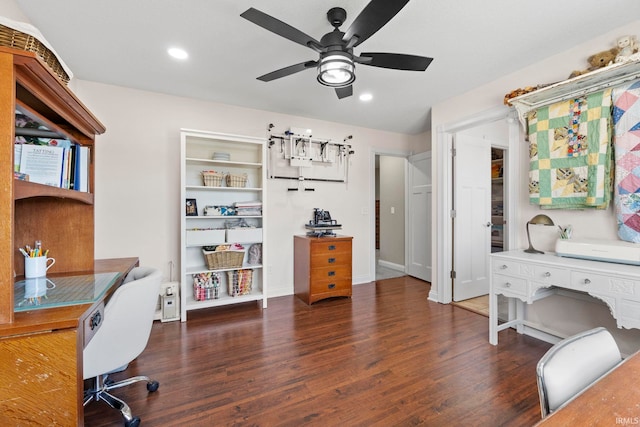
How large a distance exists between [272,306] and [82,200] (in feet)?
7.21

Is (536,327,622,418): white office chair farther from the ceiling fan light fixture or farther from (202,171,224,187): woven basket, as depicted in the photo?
(202,171,224,187): woven basket

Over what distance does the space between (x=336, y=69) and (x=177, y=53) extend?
57.3 inches

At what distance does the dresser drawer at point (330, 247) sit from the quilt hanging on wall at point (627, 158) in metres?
2.46

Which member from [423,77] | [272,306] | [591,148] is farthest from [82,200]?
[591,148]

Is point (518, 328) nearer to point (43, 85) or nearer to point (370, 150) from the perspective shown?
point (370, 150)

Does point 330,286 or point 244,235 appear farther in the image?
point 330,286

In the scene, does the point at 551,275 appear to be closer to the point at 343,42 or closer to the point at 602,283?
the point at 602,283

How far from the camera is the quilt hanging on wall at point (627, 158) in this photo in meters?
1.88

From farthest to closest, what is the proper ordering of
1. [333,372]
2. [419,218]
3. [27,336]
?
[419,218]
[333,372]
[27,336]

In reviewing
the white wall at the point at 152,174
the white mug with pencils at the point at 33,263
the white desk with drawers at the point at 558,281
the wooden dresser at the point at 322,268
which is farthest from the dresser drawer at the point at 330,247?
the white mug with pencils at the point at 33,263

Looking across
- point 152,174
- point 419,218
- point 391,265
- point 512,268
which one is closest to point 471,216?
point 419,218

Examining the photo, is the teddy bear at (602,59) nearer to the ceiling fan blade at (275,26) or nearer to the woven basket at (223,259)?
the ceiling fan blade at (275,26)

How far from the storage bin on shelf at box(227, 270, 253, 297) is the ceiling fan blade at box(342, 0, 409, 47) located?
258 centimetres

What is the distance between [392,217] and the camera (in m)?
5.39
